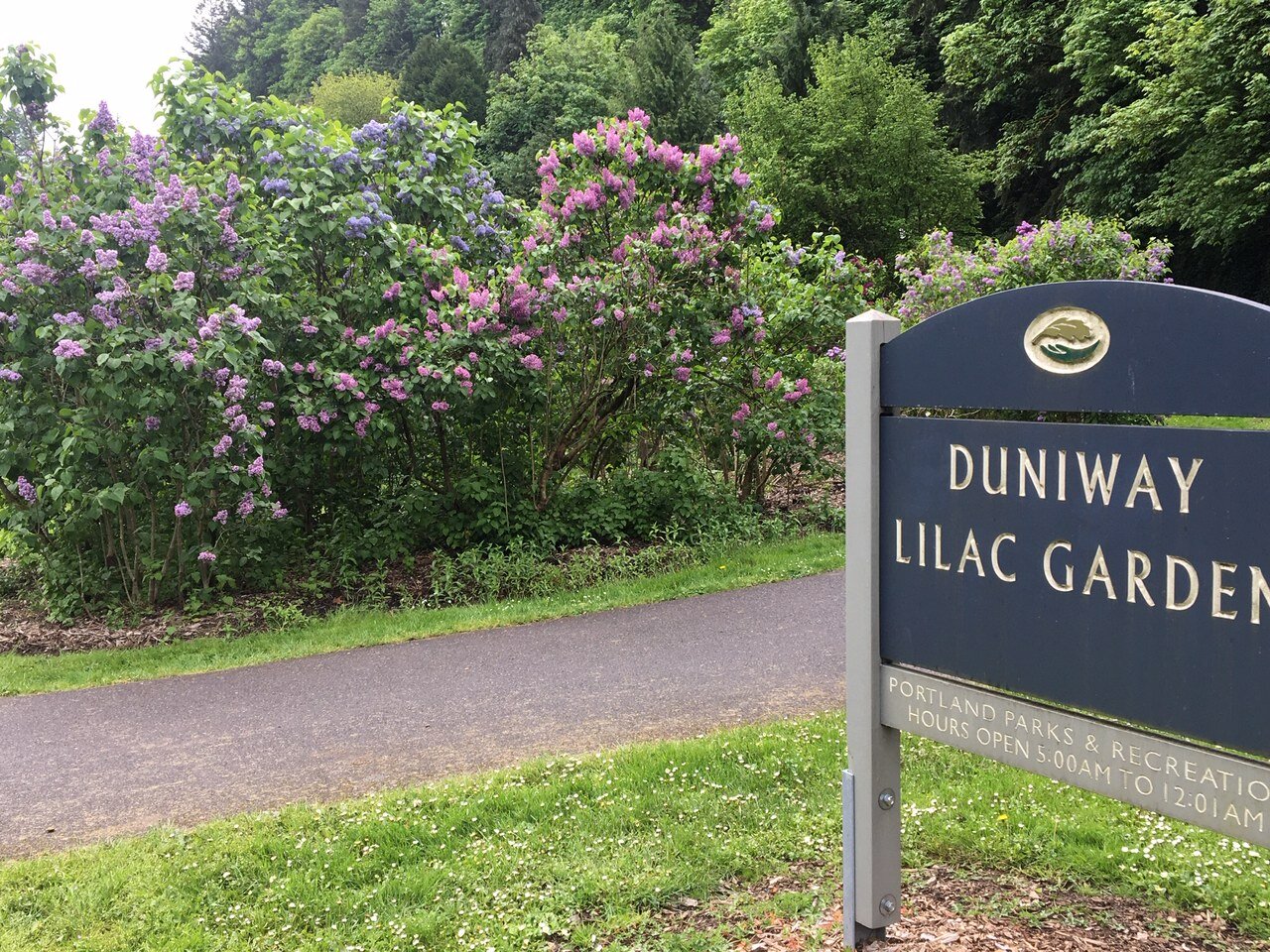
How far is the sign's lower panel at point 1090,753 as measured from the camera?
6.57 ft

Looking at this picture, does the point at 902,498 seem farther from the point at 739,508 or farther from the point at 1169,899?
the point at 739,508

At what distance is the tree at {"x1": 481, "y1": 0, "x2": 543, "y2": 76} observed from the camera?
4534cm

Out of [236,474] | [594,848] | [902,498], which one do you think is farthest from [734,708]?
[236,474]

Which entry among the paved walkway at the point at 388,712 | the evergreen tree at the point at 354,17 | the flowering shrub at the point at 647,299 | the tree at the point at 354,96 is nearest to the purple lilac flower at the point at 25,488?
the paved walkway at the point at 388,712

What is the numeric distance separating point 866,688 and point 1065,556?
668 millimetres

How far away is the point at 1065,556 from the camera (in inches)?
88.1

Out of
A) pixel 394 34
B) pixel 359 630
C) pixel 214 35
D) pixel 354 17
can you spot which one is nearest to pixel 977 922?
pixel 359 630

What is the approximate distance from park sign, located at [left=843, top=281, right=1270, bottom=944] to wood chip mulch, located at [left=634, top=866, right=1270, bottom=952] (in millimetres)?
209

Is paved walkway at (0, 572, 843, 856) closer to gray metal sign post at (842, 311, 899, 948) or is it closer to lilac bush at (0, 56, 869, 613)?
lilac bush at (0, 56, 869, 613)

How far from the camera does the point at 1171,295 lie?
204 centimetres

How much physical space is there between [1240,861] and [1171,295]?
2155mm

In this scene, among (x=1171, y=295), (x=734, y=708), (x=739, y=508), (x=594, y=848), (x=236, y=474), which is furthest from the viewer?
(x=739, y=508)

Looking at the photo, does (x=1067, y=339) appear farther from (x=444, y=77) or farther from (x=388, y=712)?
(x=444, y=77)

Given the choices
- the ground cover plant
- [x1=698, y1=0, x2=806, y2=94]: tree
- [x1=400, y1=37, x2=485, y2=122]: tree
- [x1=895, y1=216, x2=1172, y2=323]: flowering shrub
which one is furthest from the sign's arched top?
[x1=400, y1=37, x2=485, y2=122]: tree
